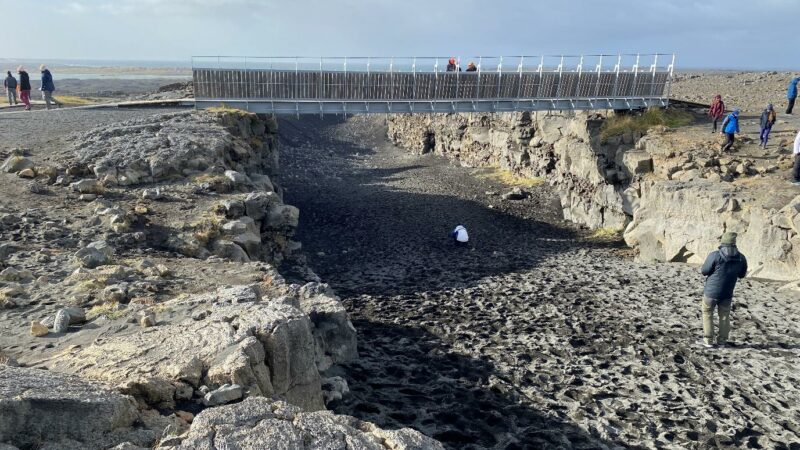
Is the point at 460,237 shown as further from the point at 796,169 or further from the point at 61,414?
the point at 61,414

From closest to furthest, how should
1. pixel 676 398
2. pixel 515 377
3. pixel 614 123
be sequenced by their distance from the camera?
pixel 676 398 → pixel 515 377 → pixel 614 123

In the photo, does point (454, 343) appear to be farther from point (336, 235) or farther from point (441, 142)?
point (441, 142)

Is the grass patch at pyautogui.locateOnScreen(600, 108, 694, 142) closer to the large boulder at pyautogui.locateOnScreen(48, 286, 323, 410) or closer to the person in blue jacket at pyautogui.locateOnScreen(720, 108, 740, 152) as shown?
the person in blue jacket at pyautogui.locateOnScreen(720, 108, 740, 152)

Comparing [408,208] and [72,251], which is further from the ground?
[72,251]

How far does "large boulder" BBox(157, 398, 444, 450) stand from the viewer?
515cm

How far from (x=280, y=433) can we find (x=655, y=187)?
70.7 feet

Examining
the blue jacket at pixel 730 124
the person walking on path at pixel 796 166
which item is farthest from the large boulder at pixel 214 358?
the blue jacket at pixel 730 124

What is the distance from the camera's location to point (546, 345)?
46.2 feet

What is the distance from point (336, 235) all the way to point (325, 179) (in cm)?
1508

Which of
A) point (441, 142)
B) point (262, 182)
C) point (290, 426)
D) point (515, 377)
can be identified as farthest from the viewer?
point (441, 142)

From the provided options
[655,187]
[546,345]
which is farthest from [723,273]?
[655,187]

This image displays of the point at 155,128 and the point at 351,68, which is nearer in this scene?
the point at 155,128

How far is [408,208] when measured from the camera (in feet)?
101

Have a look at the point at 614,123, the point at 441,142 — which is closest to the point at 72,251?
the point at 614,123
